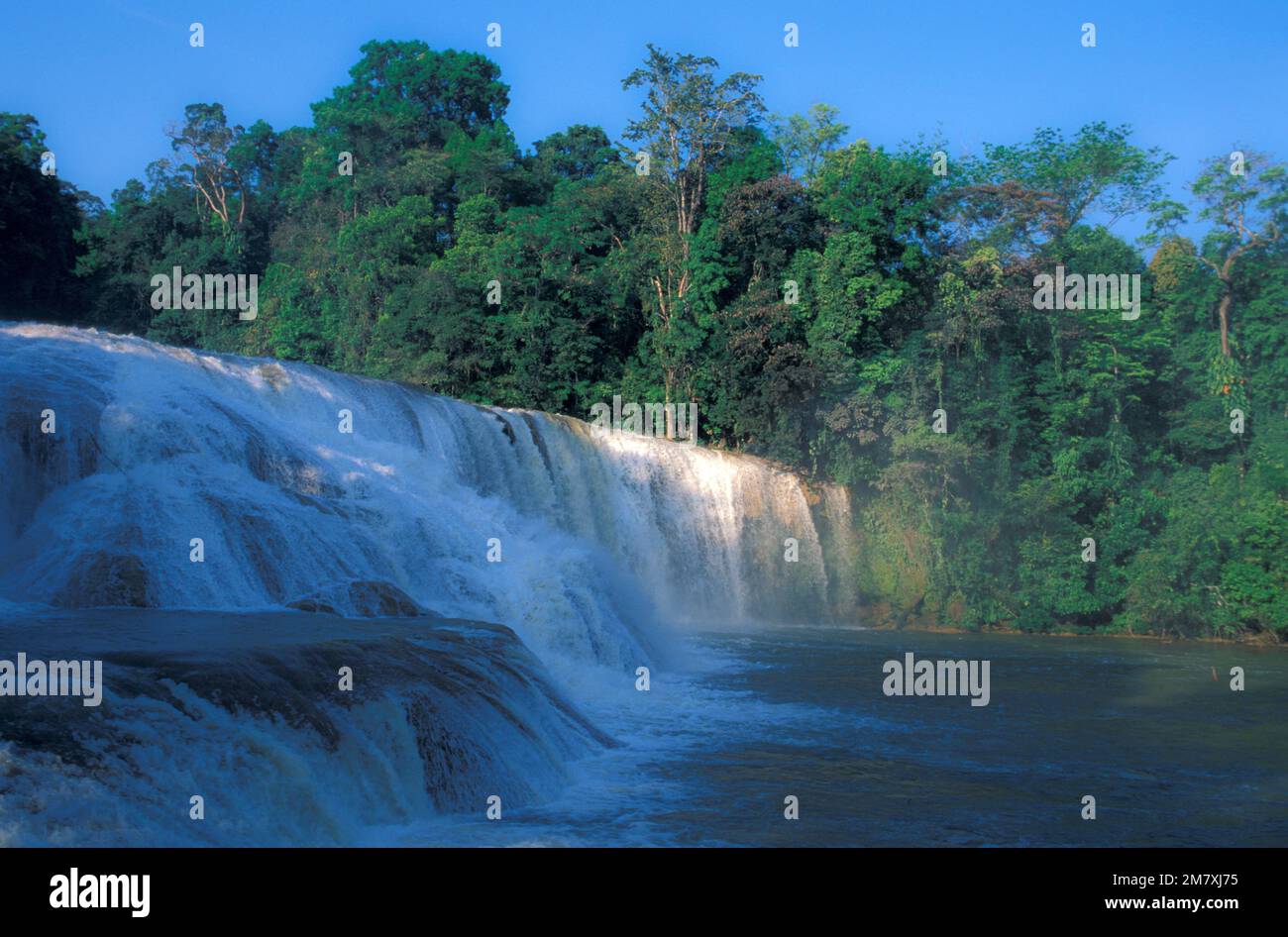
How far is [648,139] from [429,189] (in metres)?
9.82

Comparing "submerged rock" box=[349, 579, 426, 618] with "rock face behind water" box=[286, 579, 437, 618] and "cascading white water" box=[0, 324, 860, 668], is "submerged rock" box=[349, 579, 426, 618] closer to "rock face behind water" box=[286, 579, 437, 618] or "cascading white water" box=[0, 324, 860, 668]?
"rock face behind water" box=[286, 579, 437, 618]

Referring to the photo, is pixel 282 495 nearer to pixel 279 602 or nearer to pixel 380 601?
pixel 279 602

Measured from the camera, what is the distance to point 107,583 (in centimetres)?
1016

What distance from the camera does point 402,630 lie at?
1008cm

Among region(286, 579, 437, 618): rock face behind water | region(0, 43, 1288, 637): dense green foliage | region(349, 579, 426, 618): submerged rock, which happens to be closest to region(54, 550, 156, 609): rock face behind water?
region(286, 579, 437, 618): rock face behind water

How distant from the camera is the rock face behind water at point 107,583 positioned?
997 centimetres

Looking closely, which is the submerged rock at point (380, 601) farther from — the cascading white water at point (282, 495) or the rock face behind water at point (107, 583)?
the rock face behind water at point (107, 583)

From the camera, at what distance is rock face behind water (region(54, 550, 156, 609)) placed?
997cm

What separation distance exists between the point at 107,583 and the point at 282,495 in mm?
2786

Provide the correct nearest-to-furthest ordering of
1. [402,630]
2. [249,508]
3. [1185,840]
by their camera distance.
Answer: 1. [1185,840]
2. [402,630]
3. [249,508]
